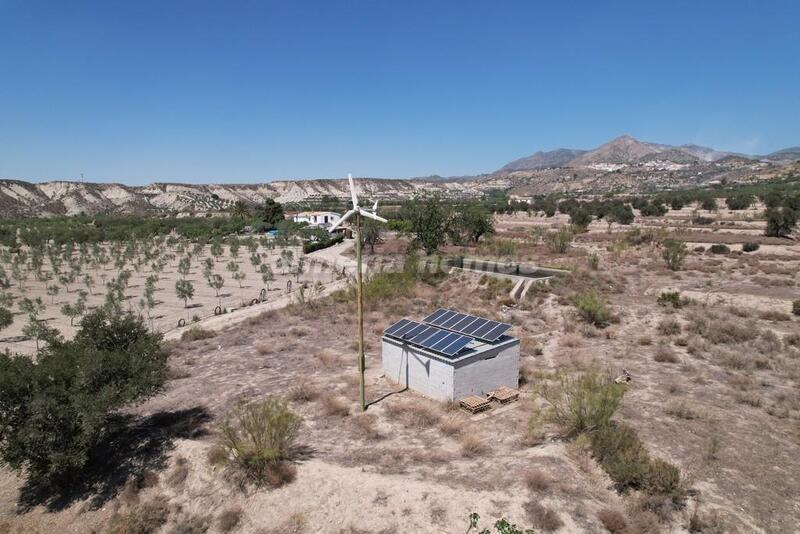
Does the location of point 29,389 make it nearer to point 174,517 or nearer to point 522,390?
point 174,517

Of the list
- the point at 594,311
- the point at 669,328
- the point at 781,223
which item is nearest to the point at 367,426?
the point at 594,311

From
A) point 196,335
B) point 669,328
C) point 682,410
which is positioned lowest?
point 196,335

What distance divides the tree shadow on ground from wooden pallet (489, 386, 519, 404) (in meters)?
9.78

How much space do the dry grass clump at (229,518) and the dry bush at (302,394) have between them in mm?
5627

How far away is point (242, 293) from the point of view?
43656mm

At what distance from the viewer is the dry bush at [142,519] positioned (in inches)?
439

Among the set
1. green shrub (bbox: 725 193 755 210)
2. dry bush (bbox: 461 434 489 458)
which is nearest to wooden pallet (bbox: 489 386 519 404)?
dry bush (bbox: 461 434 489 458)

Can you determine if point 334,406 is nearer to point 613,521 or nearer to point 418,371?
point 418,371

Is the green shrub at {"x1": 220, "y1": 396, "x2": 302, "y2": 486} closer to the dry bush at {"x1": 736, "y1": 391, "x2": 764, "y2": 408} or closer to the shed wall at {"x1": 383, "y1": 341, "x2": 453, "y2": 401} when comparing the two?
the shed wall at {"x1": 383, "y1": 341, "x2": 453, "y2": 401}

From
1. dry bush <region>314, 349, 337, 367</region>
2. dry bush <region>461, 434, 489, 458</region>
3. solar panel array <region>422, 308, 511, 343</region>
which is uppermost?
solar panel array <region>422, 308, 511, 343</region>

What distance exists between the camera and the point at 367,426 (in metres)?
14.7

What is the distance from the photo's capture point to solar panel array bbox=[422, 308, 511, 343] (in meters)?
17.2

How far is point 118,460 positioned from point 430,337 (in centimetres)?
1058

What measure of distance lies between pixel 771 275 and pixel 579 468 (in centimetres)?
3608
